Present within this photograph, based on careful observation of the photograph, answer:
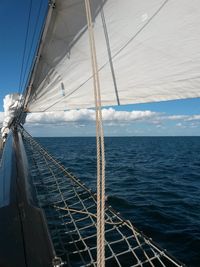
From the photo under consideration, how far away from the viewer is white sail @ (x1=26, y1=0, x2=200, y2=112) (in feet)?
8.35

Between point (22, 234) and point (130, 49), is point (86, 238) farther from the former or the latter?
point (130, 49)

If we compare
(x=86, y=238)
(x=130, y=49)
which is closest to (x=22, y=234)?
(x=86, y=238)

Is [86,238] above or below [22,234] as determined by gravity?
below

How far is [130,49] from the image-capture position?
115 inches

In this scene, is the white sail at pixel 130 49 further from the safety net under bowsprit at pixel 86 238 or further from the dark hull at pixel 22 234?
the dark hull at pixel 22 234

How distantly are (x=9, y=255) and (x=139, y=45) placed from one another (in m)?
2.17

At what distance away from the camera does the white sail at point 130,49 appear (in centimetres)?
254

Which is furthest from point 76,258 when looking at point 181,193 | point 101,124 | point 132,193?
point 181,193

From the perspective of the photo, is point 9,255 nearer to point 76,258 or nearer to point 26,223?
point 26,223

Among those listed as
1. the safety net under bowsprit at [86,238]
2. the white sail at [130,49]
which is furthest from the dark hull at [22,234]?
the white sail at [130,49]

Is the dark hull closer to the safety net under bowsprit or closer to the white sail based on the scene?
the safety net under bowsprit

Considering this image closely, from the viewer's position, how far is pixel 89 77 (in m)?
3.62

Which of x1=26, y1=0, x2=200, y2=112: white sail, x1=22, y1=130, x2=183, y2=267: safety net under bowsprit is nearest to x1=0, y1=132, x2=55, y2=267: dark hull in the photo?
x1=22, y1=130, x2=183, y2=267: safety net under bowsprit

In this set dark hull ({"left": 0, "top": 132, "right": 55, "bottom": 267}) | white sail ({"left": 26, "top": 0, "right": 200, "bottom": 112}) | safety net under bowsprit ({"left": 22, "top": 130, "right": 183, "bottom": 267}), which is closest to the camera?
dark hull ({"left": 0, "top": 132, "right": 55, "bottom": 267})
